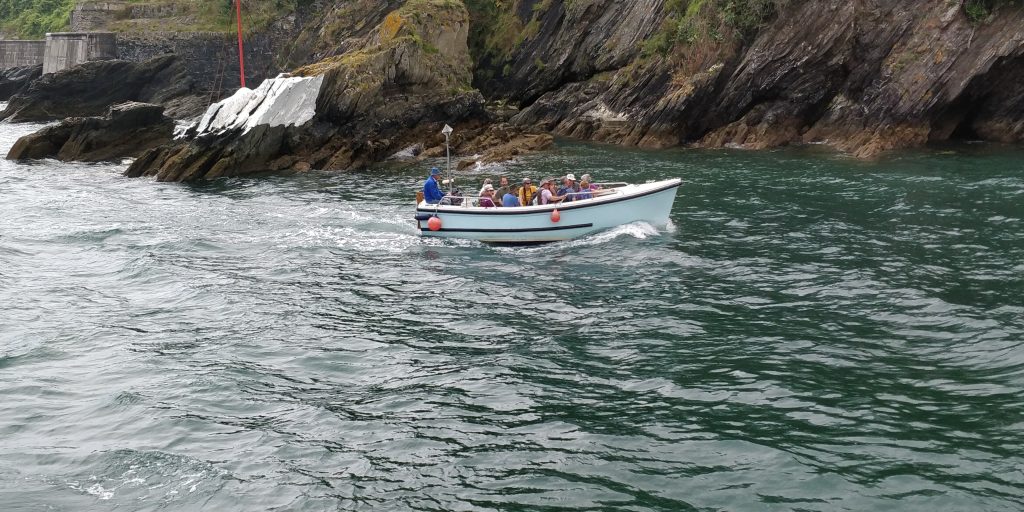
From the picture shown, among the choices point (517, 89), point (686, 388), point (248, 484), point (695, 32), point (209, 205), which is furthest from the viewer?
point (517, 89)

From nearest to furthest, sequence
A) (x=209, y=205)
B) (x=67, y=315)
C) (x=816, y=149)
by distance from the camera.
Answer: (x=67, y=315) → (x=209, y=205) → (x=816, y=149)

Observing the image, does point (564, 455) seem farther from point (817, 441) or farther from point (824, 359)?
point (824, 359)

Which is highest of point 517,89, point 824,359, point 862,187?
point 517,89

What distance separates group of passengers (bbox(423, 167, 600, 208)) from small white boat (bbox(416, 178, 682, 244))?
552mm

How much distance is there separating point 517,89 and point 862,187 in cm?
3025

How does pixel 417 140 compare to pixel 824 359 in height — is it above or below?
above

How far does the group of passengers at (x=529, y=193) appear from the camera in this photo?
85.7ft

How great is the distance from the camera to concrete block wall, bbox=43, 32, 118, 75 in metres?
70.9

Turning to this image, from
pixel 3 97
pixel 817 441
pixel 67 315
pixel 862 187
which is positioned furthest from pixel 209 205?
pixel 3 97

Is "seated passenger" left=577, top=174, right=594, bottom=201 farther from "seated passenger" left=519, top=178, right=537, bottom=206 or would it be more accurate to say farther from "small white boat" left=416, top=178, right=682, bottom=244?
"seated passenger" left=519, top=178, right=537, bottom=206

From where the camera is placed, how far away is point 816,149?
38906 millimetres

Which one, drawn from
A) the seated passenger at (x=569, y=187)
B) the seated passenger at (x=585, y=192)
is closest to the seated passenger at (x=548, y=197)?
the seated passenger at (x=569, y=187)

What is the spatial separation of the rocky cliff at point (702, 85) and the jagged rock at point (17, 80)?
130ft

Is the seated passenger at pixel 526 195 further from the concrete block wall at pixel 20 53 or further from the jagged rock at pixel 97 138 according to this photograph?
the concrete block wall at pixel 20 53
